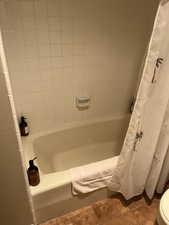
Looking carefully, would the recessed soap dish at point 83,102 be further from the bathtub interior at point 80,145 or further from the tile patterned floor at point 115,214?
the tile patterned floor at point 115,214

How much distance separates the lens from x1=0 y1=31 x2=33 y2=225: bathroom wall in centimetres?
75

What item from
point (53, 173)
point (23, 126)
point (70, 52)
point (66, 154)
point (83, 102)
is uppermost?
point (70, 52)

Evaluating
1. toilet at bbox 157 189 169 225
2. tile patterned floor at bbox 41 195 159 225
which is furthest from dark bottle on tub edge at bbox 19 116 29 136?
toilet at bbox 157 189 169 225

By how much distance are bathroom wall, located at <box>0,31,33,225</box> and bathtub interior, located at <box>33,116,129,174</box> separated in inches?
17.2

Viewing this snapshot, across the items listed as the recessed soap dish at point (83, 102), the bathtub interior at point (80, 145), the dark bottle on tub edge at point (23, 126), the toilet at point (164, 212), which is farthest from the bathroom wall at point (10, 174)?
the recessed soap dish at point (83, 102)

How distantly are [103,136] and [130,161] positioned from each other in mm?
689

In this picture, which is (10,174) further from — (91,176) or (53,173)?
(91,176)

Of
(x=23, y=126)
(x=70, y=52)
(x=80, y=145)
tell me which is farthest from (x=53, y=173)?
(x=70, y=52)

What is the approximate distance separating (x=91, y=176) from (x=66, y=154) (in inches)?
23.0

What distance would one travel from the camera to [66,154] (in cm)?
179

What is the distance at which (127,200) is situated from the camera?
148 centimetres

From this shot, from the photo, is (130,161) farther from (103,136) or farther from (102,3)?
(102,3)

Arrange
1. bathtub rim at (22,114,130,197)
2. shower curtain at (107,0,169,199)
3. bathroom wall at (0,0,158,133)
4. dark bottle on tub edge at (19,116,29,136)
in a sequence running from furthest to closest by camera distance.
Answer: dark bottle on tub edge at (19,116,29,136) < bathroom wall at (0,0,158,133) < bathtub rim at (22,114,130,197) < shower curtain at (107,0,169,199)

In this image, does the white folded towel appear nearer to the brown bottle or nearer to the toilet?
the brown bottle
